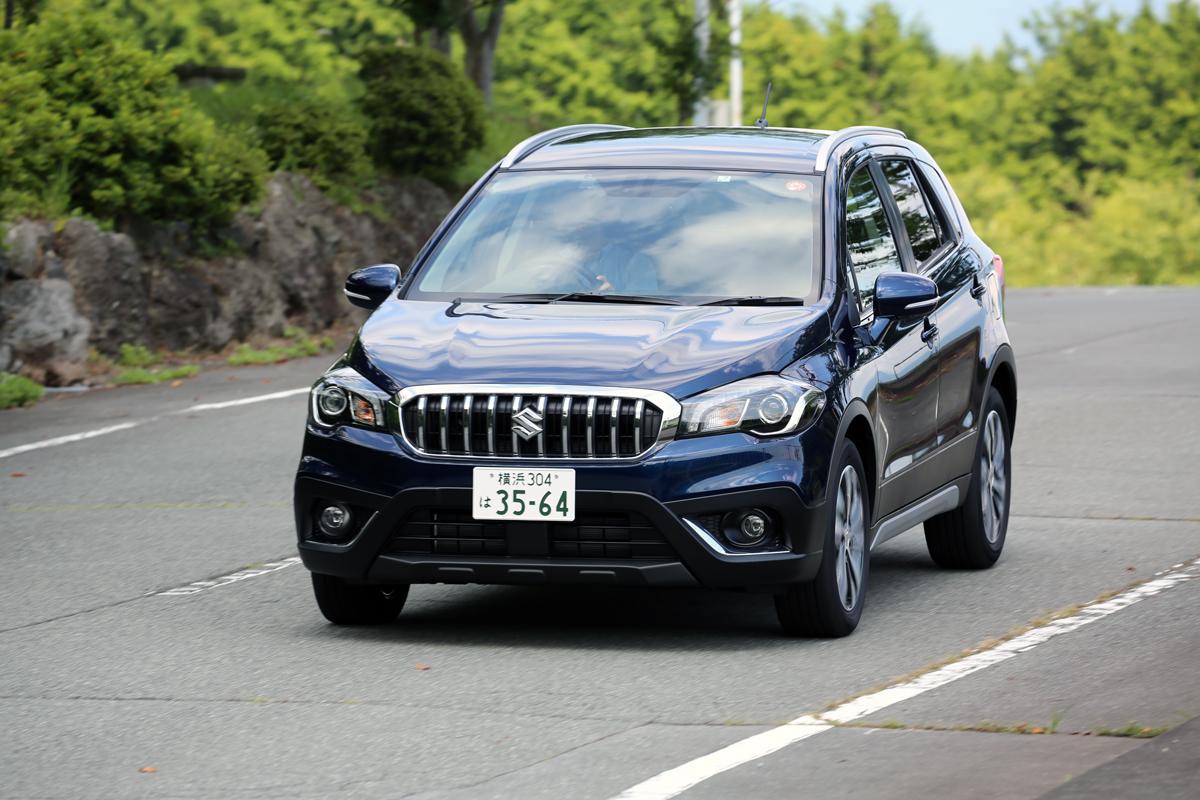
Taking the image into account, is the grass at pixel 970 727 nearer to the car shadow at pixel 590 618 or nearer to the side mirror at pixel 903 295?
the car shadow at pixel 590 618

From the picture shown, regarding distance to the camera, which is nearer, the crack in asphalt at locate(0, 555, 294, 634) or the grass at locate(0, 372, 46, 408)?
the crack in asphalt at locate(0, 555, 294, 634)

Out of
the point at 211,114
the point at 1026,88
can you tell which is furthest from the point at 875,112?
the point at 211,114

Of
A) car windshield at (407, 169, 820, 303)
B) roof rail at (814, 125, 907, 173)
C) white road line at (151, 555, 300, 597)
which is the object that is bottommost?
white road line at (151, 555, 300, 597)

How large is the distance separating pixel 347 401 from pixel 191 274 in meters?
12.3

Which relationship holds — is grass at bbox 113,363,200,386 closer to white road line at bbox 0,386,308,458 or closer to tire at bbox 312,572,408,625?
white road line at bbox 0,386,308,458

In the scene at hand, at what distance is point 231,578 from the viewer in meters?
9.30

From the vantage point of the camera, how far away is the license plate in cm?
722

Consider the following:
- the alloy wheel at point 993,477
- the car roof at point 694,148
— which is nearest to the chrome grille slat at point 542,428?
the car roof at point 694,148

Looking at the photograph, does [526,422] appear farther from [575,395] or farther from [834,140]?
[834,140]

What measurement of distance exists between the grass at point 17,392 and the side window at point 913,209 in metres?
8.74

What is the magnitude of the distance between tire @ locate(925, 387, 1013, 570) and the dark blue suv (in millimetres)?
188

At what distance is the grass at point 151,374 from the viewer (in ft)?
58.3

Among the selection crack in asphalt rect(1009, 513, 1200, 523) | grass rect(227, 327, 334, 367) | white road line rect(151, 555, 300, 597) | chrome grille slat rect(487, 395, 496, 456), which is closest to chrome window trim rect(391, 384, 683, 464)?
chrome grille slat rect(487, 395, 496, 456)

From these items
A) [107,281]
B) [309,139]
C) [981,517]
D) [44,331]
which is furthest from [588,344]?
[309,139]
